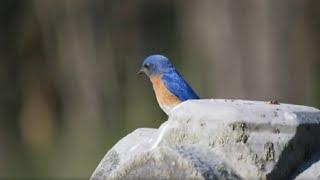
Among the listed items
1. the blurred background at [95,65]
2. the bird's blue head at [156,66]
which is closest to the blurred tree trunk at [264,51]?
the blurred background at [95,65]

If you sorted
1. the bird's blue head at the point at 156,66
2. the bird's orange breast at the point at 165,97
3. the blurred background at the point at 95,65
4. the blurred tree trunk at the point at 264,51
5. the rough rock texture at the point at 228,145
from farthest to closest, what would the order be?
the blurred background at the point at 95,65
the blurred tree trunk at the point at 264,51
the bird's blue head at the point at 156,66
the bird's orange breast at the point at 165,97
the rough rock texture at the point at 228,145

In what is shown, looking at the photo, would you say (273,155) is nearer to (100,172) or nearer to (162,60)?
(100,172)

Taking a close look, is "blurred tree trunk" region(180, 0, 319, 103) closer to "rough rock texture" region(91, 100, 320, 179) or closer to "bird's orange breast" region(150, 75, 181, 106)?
"bird's orange breast" region(150, 75, 181, 106)

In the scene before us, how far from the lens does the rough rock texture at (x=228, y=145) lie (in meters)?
1.98

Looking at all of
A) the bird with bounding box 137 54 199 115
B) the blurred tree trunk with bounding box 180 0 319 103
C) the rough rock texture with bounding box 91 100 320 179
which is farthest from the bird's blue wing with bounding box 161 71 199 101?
the blurred tree trunk with bounding box 180 0 319 103

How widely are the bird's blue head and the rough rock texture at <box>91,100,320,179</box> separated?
7.44 feet

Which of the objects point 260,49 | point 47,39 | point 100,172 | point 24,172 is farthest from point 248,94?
point 100,172

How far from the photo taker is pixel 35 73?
1059 cm

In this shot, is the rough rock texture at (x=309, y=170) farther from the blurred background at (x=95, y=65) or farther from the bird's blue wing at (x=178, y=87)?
the blurred background at (x=95, y=65)

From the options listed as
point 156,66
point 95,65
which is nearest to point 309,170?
point 156,66

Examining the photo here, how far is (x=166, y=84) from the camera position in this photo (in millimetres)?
4324

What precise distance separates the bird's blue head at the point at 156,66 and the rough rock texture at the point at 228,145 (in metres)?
2.27

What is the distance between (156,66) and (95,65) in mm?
5370

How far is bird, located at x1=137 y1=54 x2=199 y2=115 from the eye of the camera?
4.25 meters
